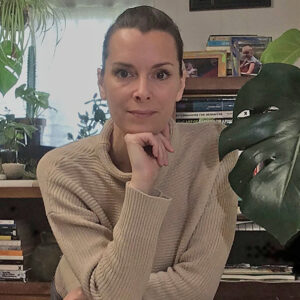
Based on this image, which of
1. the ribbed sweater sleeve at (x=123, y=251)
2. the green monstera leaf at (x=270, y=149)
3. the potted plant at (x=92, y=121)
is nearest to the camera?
the green monstera leaf at (x=270, y=149)

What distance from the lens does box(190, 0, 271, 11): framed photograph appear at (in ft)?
7.16

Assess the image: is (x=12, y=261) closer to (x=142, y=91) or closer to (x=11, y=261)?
(x=11, y=261)

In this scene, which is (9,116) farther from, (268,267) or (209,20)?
(268,267)

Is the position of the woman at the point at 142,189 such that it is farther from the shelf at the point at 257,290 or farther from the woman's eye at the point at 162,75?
the shelf at the point at 257,290

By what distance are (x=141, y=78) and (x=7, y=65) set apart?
107 centimetres

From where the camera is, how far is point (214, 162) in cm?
117

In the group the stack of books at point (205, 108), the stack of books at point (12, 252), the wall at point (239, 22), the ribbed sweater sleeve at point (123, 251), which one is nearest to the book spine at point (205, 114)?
the stack of books at point (205, 108)

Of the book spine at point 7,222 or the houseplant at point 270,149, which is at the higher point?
the houseplant at point 270,149

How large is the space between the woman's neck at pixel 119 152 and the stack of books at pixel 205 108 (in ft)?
2.41

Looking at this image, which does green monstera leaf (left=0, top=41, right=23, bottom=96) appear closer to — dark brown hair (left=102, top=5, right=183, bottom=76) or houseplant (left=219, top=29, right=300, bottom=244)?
dark brown hair (left=102, top=5, right=183, bottom=76)

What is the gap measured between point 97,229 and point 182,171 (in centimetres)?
25

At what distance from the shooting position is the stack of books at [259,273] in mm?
1782

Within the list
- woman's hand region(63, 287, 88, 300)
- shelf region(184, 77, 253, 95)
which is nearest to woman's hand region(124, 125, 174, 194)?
woman's hand region(63, 287, 88, 300)

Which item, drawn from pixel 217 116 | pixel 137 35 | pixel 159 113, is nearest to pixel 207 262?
pixel 159 113
